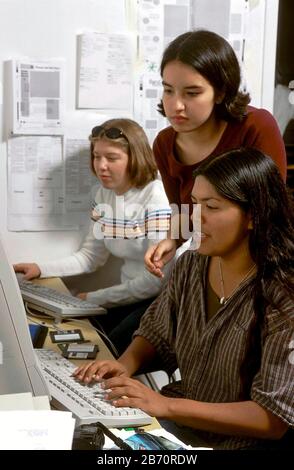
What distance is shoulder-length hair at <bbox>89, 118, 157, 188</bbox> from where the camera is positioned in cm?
216

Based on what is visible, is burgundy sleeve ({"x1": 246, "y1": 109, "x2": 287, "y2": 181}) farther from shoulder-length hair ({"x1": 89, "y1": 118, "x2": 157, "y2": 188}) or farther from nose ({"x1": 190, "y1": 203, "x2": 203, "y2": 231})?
shoulder-length hair ({"x1": 89, "y1": 118, "x2": 157, "y2": 188})

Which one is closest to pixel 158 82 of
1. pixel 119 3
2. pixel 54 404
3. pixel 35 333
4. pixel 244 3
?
pixel 119 3

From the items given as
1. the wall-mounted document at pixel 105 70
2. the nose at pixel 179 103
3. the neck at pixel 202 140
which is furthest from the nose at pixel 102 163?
the nose at pixel 179 103

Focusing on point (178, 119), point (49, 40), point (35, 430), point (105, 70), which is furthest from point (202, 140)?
point (35, 430)

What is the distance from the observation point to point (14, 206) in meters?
2.25

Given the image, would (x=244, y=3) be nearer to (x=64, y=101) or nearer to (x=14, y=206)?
(x=64, y=101)

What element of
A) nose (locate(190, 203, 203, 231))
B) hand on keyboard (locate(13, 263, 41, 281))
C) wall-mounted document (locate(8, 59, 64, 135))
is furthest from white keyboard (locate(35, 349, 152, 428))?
wall-mounted document (locate(8, 59, 64, 135))

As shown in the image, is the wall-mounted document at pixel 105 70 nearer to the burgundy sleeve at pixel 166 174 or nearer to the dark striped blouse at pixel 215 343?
the burgundy sleeve at pixel 166 174

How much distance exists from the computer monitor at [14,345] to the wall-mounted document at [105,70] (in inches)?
56.7

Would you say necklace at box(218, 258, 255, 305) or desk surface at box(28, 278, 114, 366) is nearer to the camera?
necklace at box(218, 258, 255, 305)

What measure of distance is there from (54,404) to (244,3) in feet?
6.05

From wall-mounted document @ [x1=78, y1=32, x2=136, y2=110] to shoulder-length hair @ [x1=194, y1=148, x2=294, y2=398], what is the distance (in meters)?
1.05

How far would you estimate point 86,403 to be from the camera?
1080mm

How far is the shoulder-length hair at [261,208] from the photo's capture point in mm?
1253
